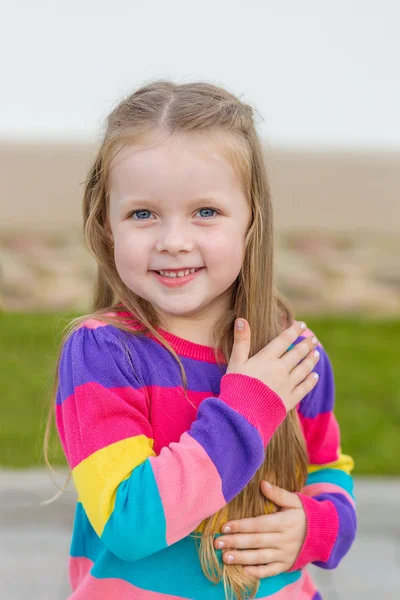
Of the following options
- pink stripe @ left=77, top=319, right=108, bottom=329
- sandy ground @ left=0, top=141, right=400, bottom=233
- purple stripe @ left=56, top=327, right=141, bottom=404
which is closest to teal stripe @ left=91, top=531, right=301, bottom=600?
purple stripe @ left=56, top=327, right=141, bottom=404

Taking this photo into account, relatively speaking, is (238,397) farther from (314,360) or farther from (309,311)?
(309,311)

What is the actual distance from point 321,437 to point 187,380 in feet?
1.26

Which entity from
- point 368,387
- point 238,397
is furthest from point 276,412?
point 368,387

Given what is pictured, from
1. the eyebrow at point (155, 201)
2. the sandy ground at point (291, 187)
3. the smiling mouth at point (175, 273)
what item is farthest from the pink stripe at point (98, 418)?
the sandy ground at point (291, 187)

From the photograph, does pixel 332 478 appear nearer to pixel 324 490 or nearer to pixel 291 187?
pixel 324 490

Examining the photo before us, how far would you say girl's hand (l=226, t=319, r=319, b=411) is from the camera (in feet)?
4.82

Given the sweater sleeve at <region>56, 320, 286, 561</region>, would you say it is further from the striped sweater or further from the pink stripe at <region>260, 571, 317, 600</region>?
the pink stripe at <region>260, 571, 317, 600</region>

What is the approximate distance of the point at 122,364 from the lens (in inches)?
56.3

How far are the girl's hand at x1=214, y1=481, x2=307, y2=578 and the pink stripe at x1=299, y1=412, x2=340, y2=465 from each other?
147 millimetres

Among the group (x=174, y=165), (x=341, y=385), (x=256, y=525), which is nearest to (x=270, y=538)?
(x=256, y=525)

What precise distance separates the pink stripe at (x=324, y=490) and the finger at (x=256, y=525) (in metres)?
0.17

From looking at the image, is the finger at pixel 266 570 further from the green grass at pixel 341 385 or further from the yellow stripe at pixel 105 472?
the green grass at pixel 341 385

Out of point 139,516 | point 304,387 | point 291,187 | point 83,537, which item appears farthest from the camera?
point 291,187

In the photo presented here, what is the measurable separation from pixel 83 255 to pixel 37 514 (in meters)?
3.74
